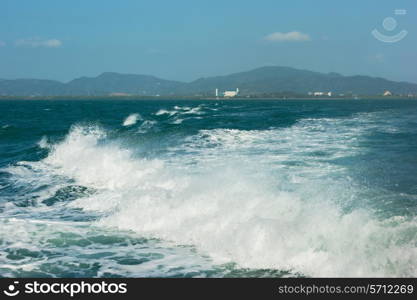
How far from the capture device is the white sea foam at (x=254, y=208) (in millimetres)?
7105

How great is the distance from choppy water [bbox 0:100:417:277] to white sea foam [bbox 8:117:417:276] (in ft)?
0.09

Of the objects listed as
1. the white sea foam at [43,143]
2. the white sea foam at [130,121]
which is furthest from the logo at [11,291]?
the white sea foam at [130,121]

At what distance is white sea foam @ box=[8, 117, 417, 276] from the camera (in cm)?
711

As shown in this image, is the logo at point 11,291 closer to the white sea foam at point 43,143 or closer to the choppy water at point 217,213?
the choppy water at point 217,213

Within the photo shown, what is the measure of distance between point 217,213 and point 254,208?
78 cm

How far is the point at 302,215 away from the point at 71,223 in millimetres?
4935

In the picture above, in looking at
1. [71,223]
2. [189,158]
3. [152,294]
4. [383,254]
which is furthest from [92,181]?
[383,254]

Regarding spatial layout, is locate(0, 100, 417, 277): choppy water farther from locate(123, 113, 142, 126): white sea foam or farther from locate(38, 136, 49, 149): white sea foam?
locate(123, 113, 142, 126): white sea foam

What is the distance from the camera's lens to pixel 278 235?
788 cm

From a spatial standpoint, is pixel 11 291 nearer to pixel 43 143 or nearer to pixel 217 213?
pixel 217 213

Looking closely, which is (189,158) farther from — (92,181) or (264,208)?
(264,208)

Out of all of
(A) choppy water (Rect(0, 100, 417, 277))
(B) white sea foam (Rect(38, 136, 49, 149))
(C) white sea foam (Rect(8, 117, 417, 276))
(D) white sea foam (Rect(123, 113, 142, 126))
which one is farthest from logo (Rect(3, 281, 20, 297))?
(D) white sea foam (Rect(123, 113, 142, 126))

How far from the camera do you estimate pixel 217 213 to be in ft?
32.0

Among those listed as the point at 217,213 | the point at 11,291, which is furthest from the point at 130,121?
the point at 11,291
